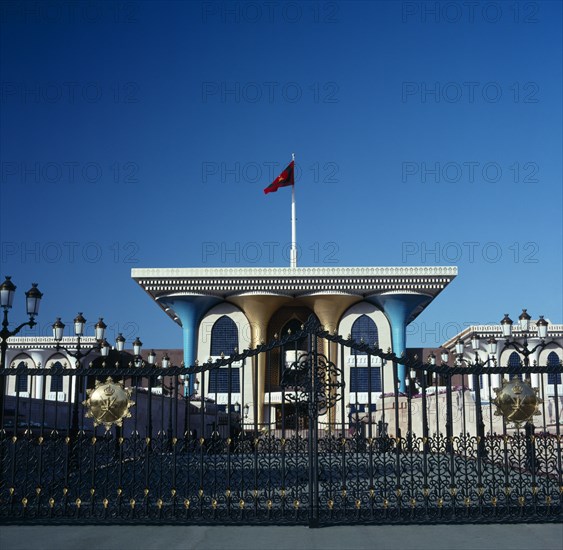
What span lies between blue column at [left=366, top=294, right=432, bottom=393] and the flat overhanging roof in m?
0.53

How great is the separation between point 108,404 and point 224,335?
98.0 ft

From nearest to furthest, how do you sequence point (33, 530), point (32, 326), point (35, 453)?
point (33, 530) → point (35, 453) → point (32, 326)

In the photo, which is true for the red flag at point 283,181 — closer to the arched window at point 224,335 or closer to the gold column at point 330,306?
the gold column at point 330,306

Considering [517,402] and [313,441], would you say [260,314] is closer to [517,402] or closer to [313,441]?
[517,402]

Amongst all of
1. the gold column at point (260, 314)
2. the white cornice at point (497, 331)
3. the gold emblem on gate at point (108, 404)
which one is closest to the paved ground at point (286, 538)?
the gold emblem on gate at point (108, 404)

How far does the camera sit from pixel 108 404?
9.09 meters

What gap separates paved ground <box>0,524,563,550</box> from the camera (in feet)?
24.3

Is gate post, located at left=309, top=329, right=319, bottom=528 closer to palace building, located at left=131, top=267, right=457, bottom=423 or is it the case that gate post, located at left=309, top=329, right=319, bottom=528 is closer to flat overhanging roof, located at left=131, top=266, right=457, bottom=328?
palace building, located at left=131, top=267, right=457, bottom=423

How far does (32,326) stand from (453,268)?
89.1ft

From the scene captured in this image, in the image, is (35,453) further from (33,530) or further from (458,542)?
(458,542)

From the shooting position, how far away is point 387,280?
36281 mm

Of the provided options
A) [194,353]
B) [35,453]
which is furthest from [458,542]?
[194,353]

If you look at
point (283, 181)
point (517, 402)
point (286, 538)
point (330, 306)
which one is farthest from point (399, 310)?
point (286, 538)

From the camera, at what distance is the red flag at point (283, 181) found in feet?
121
